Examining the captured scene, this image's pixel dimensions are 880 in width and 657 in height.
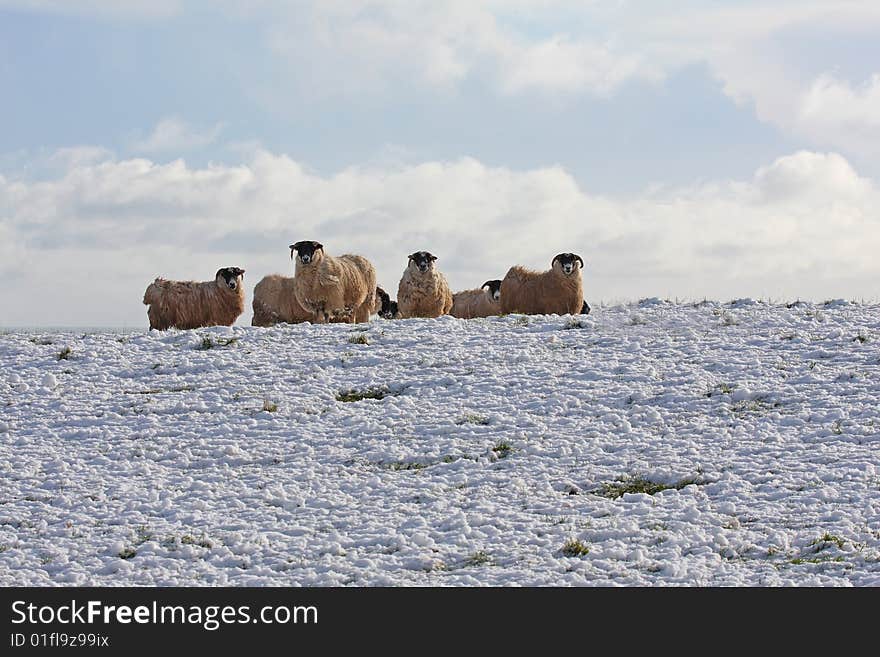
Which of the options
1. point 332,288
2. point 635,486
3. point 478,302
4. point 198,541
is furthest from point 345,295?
point 198,541

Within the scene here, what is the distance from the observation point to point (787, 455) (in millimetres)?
12602

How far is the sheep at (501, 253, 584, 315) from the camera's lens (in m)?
26.3

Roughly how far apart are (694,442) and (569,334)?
5735mm

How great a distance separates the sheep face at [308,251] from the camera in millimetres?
24484

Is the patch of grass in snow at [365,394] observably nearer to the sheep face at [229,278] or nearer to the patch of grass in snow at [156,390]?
the patch of grass in snow at [156,390]

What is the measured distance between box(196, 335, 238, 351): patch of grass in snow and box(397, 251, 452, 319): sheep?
334 inches

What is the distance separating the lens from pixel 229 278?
85.1 feet

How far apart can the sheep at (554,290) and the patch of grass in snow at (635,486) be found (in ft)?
47.3

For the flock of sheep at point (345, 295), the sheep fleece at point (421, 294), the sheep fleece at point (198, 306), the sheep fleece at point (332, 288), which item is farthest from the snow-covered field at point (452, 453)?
the sheep fleece at point (421, 294)

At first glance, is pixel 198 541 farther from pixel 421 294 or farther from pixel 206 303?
pixel 421 294

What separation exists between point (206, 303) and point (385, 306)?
618cm
